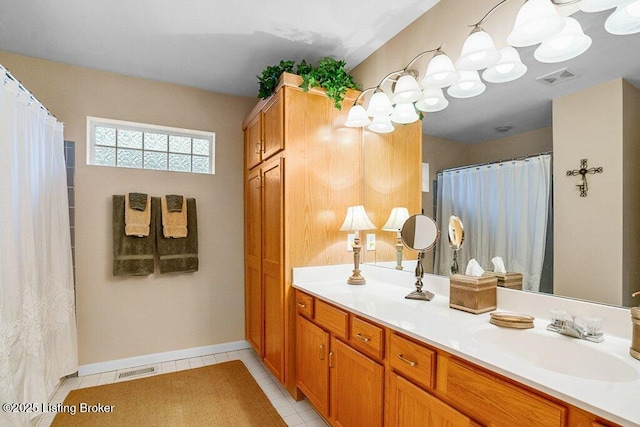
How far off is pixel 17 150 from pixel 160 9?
46.5 inches

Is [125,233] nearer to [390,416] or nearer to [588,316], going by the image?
[390,416]

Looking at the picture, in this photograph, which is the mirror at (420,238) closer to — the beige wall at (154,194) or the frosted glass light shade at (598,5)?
the frosted glass light shade at (598,5)

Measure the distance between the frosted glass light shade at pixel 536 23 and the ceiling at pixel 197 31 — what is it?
0.79 m

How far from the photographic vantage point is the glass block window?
2.88 meters

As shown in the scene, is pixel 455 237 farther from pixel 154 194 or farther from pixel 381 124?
pixel 154 194

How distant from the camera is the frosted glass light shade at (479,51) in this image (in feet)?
4.91

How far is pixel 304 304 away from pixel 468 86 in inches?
64.6

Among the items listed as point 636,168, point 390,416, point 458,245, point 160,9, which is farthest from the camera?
point 160,9

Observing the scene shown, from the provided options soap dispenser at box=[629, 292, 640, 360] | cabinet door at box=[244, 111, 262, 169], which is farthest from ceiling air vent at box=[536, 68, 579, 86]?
cabinet door at box=[244, 111, 262, 169]

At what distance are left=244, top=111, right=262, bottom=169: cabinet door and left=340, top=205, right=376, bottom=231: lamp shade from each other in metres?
0.99

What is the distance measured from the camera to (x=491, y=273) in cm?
163

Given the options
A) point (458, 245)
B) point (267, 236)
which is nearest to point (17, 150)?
point (267, 236)

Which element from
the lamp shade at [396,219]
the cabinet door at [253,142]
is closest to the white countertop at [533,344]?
the lamp shade at [396,219]

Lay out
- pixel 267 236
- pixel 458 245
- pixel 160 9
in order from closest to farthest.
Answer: pixel 458 245 → pixel 160 9 → pixel 267 236
